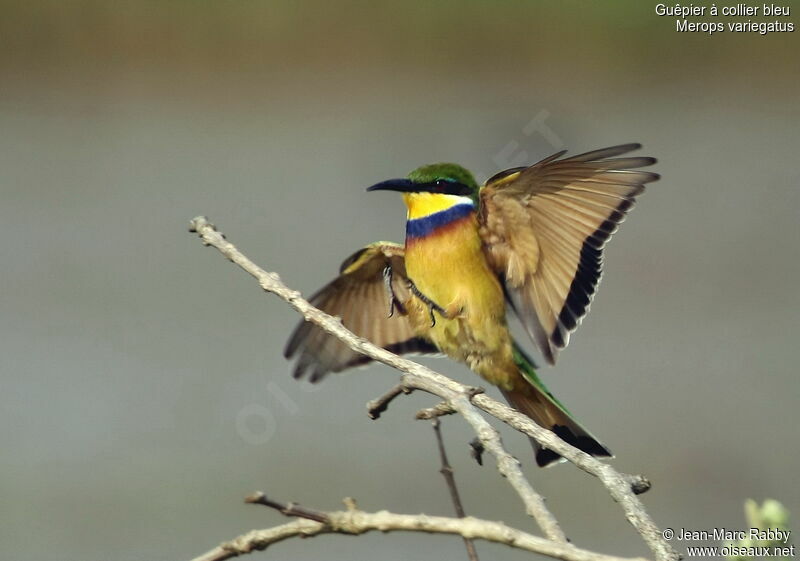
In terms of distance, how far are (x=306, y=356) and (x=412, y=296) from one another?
215 mm

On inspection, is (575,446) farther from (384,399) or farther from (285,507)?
(285,507)

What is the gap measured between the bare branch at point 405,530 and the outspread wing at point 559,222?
2.95ft

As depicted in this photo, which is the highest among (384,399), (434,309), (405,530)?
(434,309)

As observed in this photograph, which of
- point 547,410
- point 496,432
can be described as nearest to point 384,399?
point 496,432

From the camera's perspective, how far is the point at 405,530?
790 mm

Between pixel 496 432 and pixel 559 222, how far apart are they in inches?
35.3

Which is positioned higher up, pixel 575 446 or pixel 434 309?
pixel 434 309

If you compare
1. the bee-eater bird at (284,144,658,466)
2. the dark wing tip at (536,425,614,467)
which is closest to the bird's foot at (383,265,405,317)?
the bee-eater bird at (284,144,658,466)

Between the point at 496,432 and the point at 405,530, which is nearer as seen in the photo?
the point at 405,530

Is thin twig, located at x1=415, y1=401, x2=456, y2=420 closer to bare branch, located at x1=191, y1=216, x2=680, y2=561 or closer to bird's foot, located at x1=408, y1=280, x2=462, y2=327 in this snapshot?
bare branch, located at x1=191, y1=216, x2=680, y2=561

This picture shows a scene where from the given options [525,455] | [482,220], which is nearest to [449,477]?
[482,220]

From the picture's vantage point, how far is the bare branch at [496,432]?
847 mm

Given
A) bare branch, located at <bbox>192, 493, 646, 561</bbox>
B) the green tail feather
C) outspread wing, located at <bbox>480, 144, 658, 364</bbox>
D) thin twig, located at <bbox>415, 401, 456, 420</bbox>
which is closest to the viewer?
bare branch, located at <bbox>192, 493, 646, 561</bbox>

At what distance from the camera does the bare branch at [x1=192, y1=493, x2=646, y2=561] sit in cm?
74
